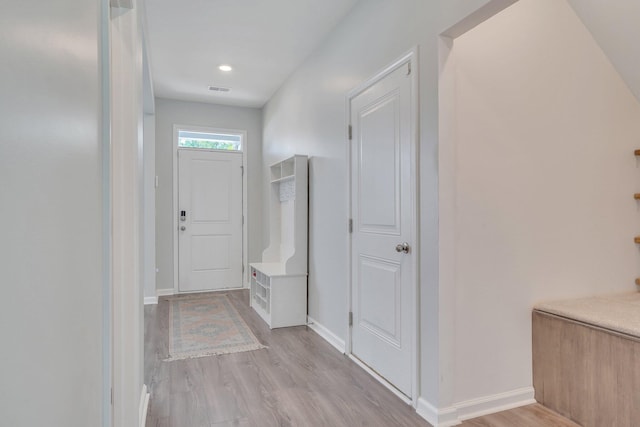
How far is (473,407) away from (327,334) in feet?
4.76

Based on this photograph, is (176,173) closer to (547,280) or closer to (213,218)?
(213,218)

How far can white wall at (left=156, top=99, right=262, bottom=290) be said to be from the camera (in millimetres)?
5184

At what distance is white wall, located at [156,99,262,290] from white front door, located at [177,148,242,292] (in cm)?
14

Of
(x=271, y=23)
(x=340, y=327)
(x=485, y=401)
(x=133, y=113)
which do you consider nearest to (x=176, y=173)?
(x=271, y=23)

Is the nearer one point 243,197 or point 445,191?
point 445,191

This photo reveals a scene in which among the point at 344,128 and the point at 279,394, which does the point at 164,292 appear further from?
the point at 344,128

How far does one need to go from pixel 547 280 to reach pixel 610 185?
33.9 inches

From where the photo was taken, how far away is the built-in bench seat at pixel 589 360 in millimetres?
1857

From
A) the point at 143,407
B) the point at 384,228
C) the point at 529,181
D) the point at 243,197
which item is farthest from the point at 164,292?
the point at 529,181

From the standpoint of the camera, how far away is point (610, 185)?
2.57 m

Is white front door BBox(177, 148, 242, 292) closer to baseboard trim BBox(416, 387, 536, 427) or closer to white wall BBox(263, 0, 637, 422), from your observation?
white wall BBox(263, 0, 637, 422)

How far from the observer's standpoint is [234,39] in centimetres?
344

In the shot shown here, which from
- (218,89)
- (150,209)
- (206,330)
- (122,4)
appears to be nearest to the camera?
(122,4)

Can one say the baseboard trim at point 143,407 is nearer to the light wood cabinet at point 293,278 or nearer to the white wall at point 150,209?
the light wood cabinet at point 293,278
